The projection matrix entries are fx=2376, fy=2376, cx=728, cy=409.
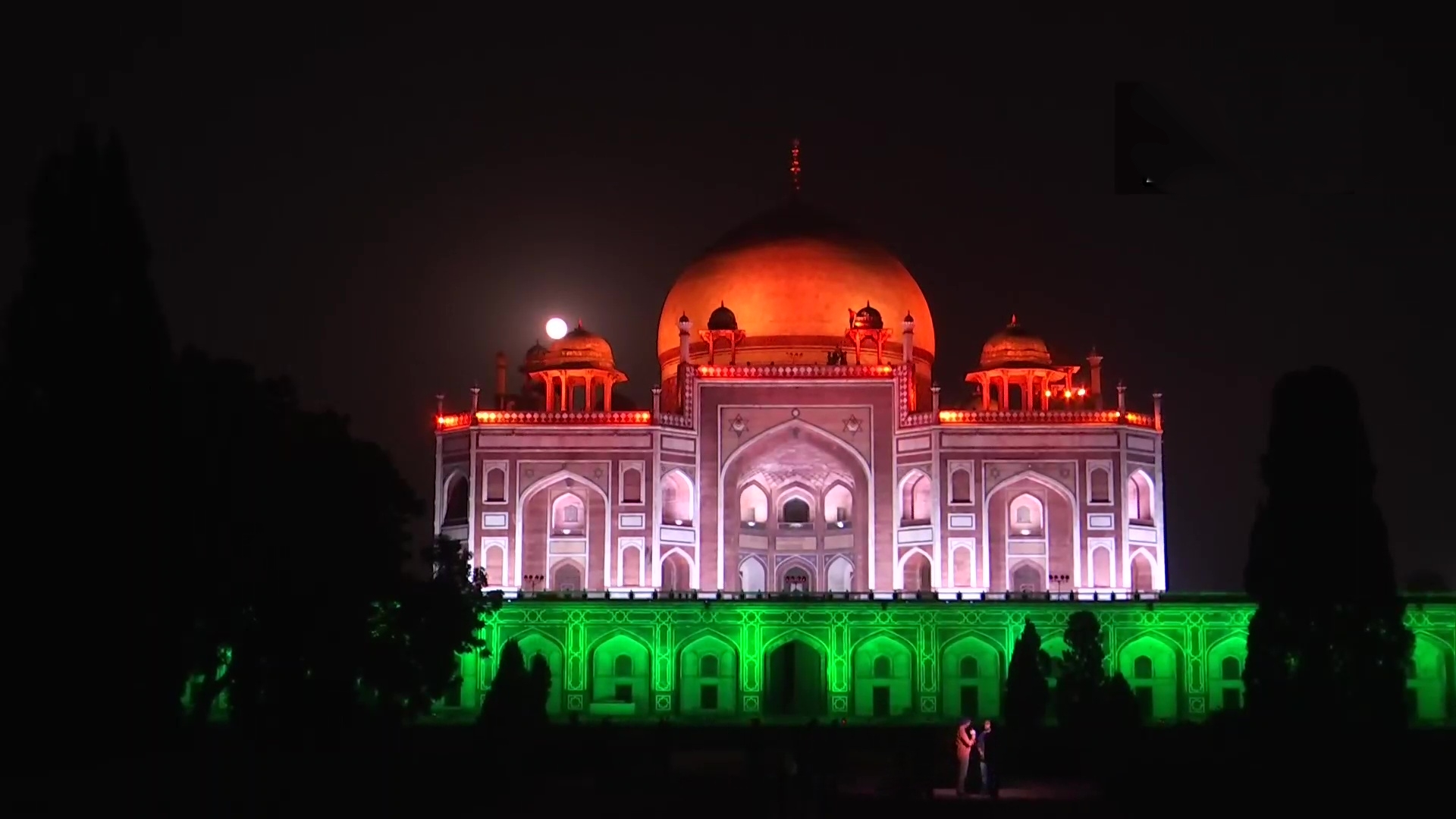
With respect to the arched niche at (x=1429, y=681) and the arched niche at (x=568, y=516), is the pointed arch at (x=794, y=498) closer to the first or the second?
the arched niche at (x=568, y=516)

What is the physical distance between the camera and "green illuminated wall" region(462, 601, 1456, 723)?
3684 cm

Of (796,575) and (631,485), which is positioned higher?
(631,485)

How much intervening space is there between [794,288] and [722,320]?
1.57 m

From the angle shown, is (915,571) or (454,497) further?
(454,497)

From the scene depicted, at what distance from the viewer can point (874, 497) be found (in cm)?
4212

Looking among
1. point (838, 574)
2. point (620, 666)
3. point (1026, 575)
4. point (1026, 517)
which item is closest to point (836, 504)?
point (838, 574)

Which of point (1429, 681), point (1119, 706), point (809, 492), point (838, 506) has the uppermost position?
point (809, 492)

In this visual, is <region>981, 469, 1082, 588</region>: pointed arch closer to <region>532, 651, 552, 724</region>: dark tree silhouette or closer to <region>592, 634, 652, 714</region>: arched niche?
<region>592, 634, 652, 714</region>: arched niche

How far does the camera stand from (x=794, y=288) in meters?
44.3

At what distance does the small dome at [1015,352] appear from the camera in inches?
1695

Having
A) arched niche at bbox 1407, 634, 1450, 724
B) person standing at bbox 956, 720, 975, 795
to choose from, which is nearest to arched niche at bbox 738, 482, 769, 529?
arched niche at bbox 1407, 634, 1450, 724

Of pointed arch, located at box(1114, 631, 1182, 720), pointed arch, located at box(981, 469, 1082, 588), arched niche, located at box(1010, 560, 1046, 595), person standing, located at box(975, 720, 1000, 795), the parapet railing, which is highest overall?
pointed arch, located at box(981, 469, 1082, 588)

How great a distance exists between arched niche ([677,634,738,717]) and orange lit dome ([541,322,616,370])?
7.55 metres

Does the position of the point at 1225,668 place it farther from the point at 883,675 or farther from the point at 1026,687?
the point at 883,675
